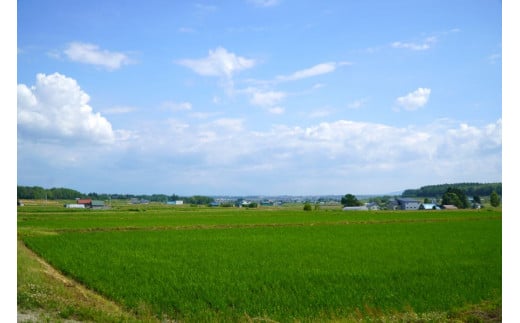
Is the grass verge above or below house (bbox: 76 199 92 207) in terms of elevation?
above

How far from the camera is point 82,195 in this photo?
79.0m

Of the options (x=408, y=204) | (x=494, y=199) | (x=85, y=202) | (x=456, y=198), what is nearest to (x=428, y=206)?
(x=456, y=198)

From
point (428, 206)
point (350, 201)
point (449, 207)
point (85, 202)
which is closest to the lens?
point (85, 202)

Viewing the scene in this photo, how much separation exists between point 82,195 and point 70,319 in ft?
252

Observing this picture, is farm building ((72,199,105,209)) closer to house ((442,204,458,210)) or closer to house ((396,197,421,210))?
house ((396,197,421,210))

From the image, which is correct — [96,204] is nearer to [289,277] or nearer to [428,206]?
[428,206]

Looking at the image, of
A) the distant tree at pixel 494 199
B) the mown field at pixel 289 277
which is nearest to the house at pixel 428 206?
the distant tree at pixel 494 199

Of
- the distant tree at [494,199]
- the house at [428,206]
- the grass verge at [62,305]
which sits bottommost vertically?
the house at [428,206]

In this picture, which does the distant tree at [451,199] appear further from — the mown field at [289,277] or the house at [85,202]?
the house at [85,202]

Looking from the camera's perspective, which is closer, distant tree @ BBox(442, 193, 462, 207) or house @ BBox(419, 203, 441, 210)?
A: house @ BBox(419, 203, 441, 210)

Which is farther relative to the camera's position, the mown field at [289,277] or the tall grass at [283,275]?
the tall grass at [283,275]

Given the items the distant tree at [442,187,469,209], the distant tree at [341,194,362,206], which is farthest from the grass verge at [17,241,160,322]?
the distant tree at [341,194,362,206]
